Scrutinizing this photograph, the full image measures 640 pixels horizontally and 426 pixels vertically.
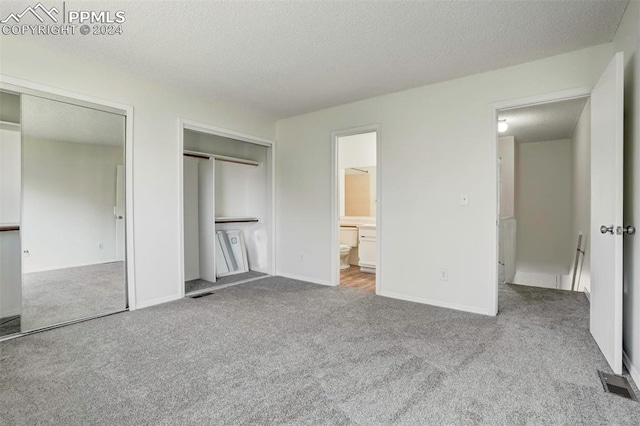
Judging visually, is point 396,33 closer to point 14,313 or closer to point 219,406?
point 219,406

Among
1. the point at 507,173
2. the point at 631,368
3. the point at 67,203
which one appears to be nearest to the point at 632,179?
the point at 631,368

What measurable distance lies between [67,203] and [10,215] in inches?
16.3

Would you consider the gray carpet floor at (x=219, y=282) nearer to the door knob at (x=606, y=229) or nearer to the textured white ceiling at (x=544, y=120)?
the textured white ceiling at (x=544, y=120)

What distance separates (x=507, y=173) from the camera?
19.6 ft

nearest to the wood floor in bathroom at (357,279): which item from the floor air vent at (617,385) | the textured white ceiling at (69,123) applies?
the floor air vent at (617,385)

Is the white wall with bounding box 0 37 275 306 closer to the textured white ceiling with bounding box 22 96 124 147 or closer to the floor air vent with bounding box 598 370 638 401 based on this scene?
the textured white ceiling with bounding box 22 96 124 147

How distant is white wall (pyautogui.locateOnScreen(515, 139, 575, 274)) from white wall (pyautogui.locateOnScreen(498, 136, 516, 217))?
37 cm

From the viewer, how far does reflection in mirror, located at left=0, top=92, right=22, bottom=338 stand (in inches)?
105

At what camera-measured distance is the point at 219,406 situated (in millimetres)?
1724

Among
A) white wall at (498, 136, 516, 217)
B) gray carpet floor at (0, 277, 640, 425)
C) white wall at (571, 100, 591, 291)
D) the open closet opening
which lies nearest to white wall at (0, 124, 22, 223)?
gray carpet floor at (0, 277, 640, 425)

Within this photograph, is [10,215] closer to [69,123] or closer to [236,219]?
[69,123]

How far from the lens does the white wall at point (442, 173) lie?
3.11 meters

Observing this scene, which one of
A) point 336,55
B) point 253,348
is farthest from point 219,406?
point 336,55

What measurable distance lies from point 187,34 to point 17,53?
1.40 meters
